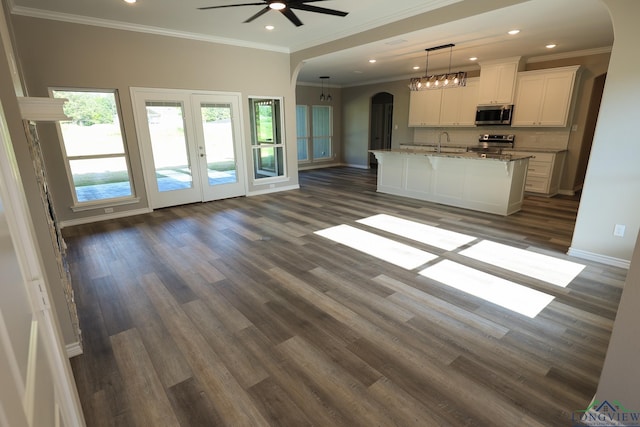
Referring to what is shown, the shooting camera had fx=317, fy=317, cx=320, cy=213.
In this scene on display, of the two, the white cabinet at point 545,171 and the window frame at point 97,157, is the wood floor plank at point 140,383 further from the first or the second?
the white cabinet at point 545,171

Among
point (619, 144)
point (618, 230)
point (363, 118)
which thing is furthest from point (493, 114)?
point (618, 230)

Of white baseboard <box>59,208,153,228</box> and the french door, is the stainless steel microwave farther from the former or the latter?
white baseboard <box>59,208,153,228</box>

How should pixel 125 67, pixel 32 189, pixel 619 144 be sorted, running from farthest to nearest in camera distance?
pixel 125 67 < pixel 619 144 < pixel 32 189

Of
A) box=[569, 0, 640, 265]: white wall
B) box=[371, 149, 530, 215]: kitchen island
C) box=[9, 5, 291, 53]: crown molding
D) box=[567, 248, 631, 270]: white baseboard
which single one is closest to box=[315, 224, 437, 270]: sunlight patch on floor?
box=[567, 248, 631, 270]: white baseboard

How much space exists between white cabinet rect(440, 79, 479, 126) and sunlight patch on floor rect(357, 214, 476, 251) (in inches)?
168

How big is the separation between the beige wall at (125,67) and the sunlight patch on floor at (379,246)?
3.25 meters

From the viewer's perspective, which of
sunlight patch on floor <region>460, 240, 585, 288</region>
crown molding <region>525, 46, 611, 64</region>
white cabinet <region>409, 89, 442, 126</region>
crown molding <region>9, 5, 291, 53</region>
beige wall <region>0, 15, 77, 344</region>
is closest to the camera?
beige wall <region>0, 15, 77, 344</region>

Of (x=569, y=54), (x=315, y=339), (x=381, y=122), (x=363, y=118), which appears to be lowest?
(x=315, y=339)

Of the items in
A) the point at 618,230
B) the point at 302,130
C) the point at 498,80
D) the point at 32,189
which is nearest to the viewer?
the point at 32,189

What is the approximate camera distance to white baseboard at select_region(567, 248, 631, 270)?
345 centimetres

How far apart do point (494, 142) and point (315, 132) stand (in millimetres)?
5638

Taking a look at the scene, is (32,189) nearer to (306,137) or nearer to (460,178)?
(460,178)

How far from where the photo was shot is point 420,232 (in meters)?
4.54

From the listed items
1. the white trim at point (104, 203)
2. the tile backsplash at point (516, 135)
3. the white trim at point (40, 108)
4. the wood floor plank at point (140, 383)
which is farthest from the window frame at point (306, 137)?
the wood floor plank at point (140, 383)
